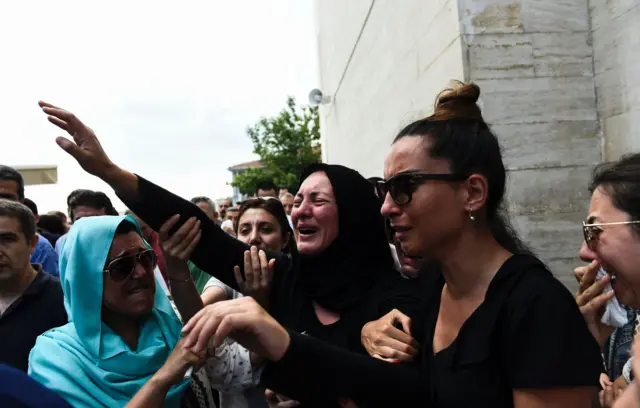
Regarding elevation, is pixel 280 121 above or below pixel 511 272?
above

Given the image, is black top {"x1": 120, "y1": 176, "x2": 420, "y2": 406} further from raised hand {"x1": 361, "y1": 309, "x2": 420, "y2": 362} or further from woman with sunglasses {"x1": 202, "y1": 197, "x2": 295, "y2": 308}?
woman with sunglasses {"x1": 202, "y1": 197, "x2": 295, "y2": 308}

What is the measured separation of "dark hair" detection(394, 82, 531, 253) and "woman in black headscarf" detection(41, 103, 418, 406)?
457mm

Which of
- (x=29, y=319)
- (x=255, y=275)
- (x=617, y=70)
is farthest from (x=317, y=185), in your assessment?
(x=617, y=70)

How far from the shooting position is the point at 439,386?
1.40 m

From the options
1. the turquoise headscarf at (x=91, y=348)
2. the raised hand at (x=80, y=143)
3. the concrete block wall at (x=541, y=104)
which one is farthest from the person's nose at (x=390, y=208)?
the concrete block wall at (x=541, y=104)

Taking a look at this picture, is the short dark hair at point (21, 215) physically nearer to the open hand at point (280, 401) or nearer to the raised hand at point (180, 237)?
the raised hand at point (180, 237)

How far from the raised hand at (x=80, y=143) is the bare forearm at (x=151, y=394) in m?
0.85

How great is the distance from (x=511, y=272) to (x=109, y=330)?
146 cm

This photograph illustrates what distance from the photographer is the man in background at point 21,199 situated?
12.7ft

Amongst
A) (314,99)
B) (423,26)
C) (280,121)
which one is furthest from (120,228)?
(280,121)

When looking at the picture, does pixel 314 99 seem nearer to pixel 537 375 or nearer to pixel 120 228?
pixel 120 228

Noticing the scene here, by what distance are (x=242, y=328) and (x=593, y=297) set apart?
1262mm

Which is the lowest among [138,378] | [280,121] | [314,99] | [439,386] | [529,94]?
[138,378]

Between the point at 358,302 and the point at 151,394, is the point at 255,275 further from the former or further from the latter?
the point at 151,394
